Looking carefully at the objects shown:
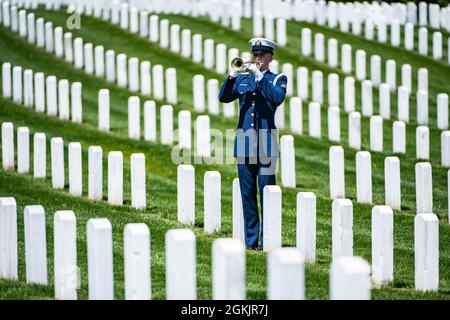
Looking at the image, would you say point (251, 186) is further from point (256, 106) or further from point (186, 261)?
point (186, 261)

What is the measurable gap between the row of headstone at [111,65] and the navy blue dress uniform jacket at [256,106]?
35.0ft

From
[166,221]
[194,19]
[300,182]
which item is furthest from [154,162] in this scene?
[194,19]

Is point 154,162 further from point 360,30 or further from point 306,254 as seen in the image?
point 360,30

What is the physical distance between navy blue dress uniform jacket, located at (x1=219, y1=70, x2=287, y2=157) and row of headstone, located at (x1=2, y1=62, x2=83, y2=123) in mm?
9191

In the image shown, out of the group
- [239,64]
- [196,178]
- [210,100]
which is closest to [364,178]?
[196,178]

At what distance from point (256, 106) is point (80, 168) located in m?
3.98

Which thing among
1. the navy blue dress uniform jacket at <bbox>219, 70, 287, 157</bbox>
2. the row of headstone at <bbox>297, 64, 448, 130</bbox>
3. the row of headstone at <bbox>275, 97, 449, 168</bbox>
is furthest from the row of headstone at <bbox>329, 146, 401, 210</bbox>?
the row of headstone at <bbox>297, 64, 448, 130</bbox>

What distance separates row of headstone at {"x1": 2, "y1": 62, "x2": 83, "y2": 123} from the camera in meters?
21.5

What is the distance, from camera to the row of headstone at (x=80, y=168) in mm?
15062

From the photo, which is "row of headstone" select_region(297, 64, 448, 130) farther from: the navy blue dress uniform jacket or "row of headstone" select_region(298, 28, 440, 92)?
the navy blue dress uniform jacket

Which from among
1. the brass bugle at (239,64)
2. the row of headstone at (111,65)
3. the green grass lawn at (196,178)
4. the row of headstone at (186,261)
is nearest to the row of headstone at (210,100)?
the green grass lawn at (196,178)

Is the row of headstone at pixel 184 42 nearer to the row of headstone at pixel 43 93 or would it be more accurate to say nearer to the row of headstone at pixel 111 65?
the row of headstone at pixel 111 65

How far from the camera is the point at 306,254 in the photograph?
11.8m
